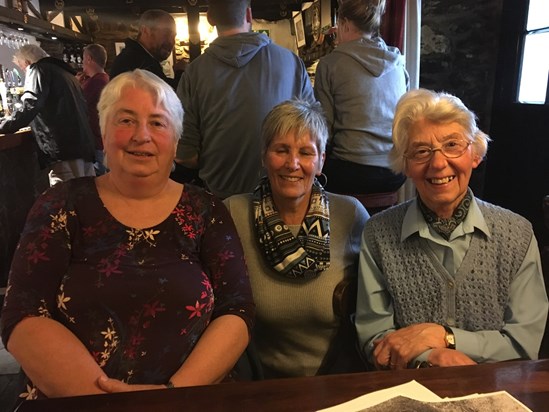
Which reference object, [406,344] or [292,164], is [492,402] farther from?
[292,164]

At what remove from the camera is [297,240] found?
5.01 feet

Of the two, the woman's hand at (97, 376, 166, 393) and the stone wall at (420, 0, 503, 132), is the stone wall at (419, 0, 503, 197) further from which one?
the woman's hand at (97, 376, 166, 393)

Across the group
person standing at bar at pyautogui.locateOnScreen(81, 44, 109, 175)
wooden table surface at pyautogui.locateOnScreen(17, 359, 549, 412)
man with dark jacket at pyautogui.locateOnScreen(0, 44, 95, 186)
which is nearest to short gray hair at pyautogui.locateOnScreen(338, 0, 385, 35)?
wooden table surface at pyautogui.locateOnScreen(17, 359, 549, 412)

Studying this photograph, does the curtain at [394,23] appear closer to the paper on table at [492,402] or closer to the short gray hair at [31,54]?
the paper on table at [492,402]

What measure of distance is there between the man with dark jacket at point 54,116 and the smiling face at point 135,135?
2.70m

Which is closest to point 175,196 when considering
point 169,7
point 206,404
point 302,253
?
point 302,253

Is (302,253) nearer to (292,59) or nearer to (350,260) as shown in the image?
(350,260)

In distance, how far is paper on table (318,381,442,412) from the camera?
0.87 meters

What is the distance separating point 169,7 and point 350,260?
607 cm

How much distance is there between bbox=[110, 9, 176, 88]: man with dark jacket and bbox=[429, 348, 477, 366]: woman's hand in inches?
79.3

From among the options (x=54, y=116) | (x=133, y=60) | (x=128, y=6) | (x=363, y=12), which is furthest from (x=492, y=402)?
(x=128, y=6)

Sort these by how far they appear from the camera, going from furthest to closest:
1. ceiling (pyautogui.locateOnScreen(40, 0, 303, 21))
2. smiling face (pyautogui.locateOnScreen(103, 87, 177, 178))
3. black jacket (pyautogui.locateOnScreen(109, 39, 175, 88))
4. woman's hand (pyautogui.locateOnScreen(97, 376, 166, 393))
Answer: ceiling (pyautogui.locateOnScreen(40, 0, 303, 21)) → black jacket (pyautogui.locateOnScreen(109, 39, 175, 88)) → smiling face (pyautogui.locateOnScreen(103, 87, 177, 178)) → woman's hand (pyautogui.locateOnScreen(97, 376, 166, 393))

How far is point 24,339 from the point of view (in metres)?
1.18

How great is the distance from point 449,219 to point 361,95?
920mm
